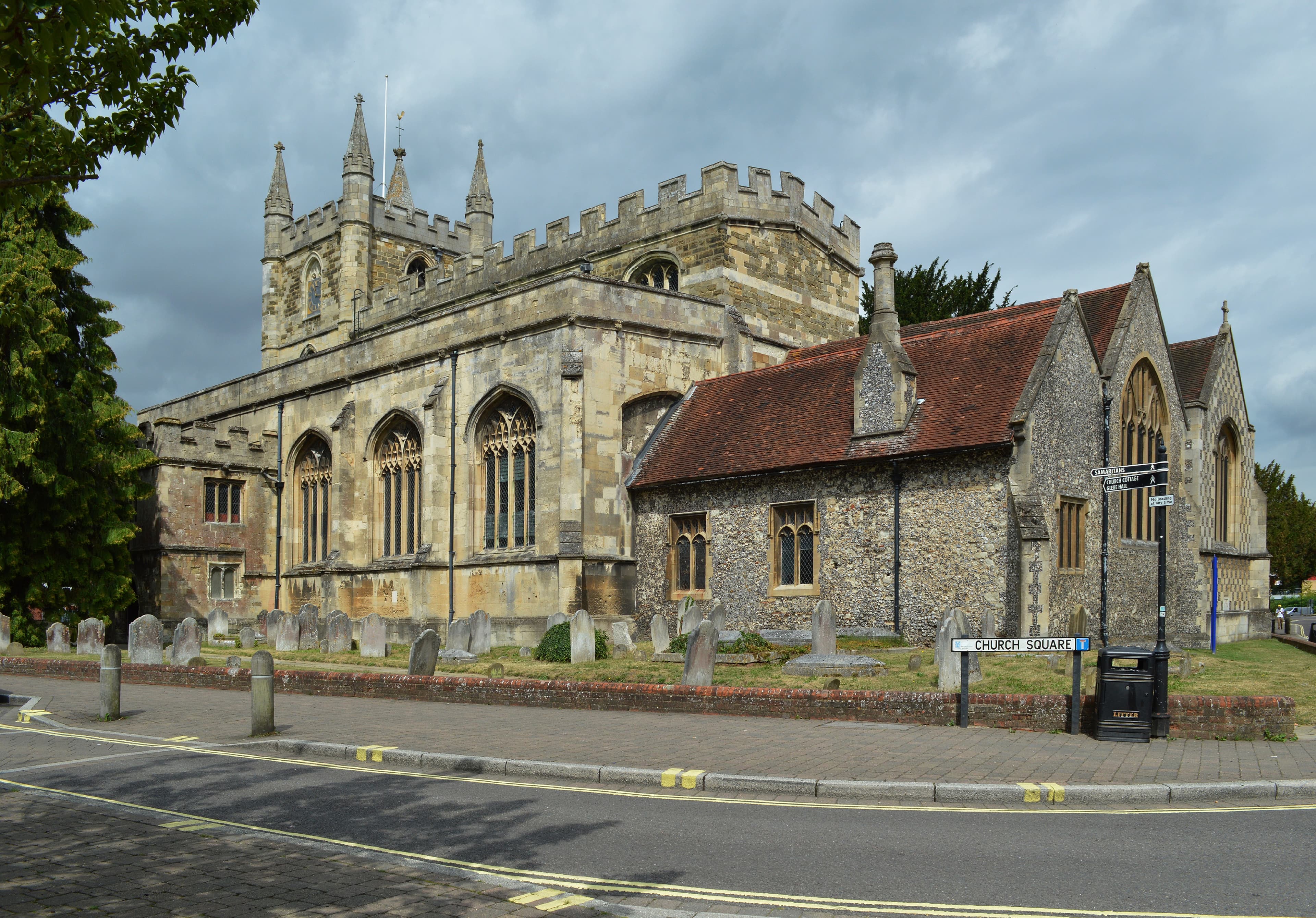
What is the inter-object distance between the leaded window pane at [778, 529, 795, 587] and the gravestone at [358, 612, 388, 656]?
861 cm

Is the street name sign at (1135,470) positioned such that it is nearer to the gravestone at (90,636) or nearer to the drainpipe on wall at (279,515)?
the gravestone at (90,636)

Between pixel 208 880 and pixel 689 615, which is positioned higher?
pixel 689 615

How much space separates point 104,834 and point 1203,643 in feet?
84.6

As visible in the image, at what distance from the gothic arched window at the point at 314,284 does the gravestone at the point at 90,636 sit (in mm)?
25566

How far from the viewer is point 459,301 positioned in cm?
3741

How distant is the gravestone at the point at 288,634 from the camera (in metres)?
25.7

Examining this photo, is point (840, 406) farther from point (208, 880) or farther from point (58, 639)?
point (58, 639)

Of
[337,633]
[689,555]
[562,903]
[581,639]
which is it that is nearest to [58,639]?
[337,633]

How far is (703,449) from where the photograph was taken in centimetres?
2498

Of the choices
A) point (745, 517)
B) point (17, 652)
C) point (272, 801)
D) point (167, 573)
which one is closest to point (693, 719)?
point (272, 801)

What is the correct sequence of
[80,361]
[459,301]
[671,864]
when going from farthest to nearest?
[459,301] < [80,361] < [671,864]

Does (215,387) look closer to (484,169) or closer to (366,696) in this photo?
(484,169)

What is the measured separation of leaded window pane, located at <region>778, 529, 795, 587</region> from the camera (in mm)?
22562

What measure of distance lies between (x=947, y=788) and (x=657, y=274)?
86.6 ft
